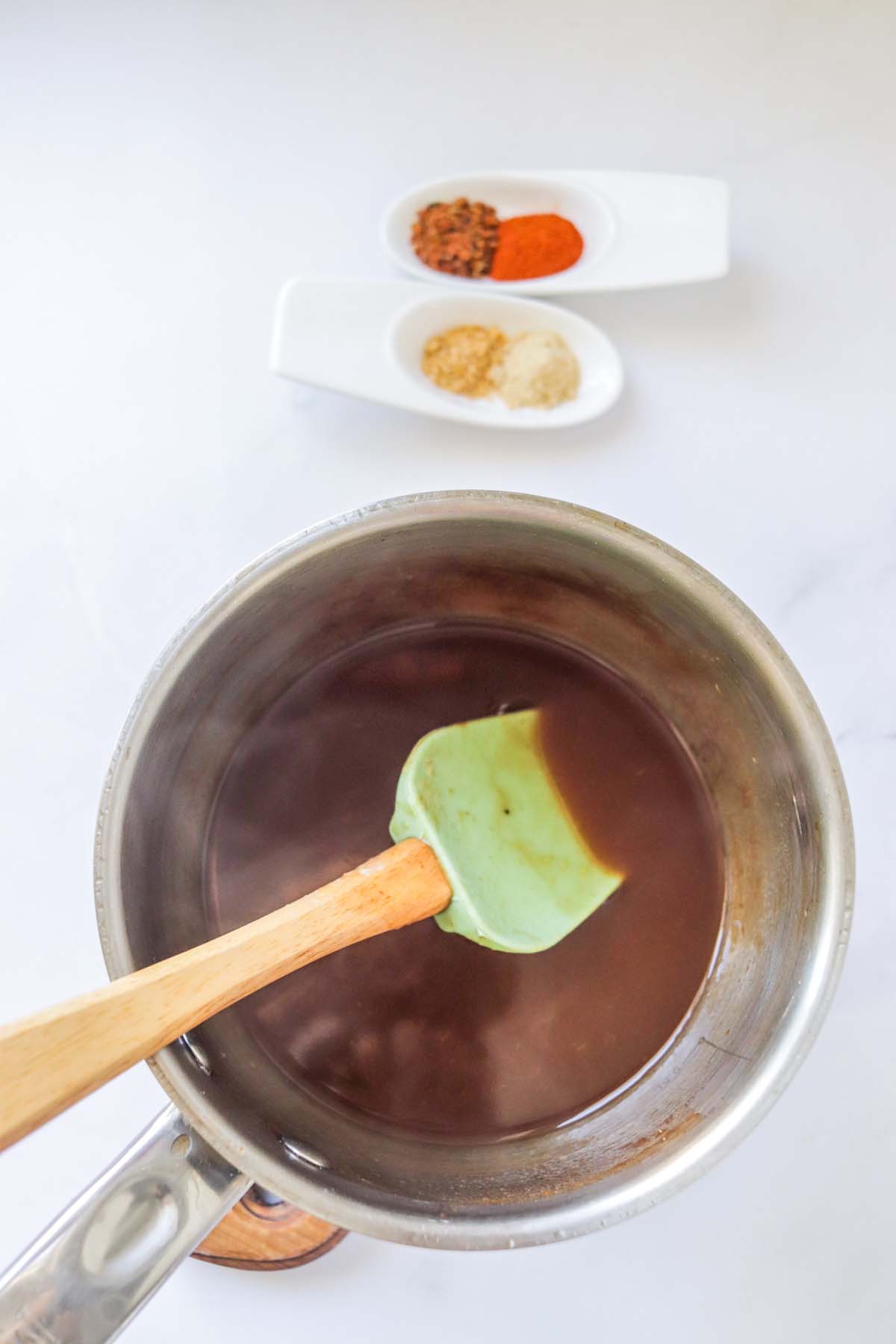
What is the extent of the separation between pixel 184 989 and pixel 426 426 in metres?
0.58

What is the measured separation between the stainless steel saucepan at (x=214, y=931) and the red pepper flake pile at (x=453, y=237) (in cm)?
35

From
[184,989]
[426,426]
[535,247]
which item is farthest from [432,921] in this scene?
[535,247]

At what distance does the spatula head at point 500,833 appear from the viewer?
0.78 meters

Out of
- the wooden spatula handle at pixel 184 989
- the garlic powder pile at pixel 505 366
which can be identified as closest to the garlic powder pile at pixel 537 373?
the garlic powder pile at pixel 505 366

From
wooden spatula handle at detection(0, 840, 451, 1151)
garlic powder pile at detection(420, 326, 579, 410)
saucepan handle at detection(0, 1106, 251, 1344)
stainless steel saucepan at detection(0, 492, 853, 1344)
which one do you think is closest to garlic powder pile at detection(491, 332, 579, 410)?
garlic powder pile at detection(420, 326, 579, 410)

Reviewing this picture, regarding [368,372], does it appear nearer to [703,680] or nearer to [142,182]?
[142,182]

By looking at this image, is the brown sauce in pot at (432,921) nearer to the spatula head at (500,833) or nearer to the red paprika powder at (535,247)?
the spatula head at (500,833)

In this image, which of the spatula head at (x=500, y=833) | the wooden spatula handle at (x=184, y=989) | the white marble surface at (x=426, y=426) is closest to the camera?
the wooden spatula handle at (x=184, y=989)

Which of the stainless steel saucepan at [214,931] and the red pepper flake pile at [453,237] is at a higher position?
the red pepper flake pile at [453,237]

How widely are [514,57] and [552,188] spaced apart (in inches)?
6.2

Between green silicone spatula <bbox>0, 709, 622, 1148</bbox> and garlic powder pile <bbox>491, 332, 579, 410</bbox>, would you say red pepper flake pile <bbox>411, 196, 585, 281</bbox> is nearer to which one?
garlic powder pile <bbox>491, 332, 579, 410</bbox>

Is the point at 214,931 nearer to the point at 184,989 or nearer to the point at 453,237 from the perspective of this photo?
the point at 184,989

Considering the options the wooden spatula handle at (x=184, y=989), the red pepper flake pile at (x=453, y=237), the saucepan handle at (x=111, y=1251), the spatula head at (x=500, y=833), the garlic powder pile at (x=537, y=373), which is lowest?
the saucepan handle at (x=111, y=1251)

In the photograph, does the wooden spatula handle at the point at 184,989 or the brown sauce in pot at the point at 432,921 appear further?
the brown sauce in pot at the point at 432,921
